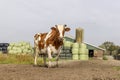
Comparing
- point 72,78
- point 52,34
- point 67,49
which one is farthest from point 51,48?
point 67,49

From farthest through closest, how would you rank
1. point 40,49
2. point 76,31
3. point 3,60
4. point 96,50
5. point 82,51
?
point 96,50
point 76,31
point 82,51
point 3,60
point 40,49

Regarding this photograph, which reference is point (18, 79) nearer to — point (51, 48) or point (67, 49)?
point (51, 48)

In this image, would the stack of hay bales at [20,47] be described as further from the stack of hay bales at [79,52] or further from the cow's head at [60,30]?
the cow's head at [60,30]

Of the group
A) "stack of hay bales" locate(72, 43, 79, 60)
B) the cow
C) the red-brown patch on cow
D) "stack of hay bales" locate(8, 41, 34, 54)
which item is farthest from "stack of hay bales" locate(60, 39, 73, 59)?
the red-brown patch on cow

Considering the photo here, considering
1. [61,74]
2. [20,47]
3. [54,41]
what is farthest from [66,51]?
[61,74]

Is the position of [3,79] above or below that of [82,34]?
below

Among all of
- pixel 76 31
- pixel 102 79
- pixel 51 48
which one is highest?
pixel 76 31

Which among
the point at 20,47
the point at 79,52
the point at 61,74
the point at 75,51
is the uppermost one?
the point at 20,47

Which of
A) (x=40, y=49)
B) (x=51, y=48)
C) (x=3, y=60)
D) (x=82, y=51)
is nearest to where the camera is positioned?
(x=51, y=48)

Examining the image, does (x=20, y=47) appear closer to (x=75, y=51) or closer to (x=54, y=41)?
(x=75, y=51)

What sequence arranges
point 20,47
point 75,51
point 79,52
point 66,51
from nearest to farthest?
point 79,52 → point 75,51 → point 66,51 → point 20,47

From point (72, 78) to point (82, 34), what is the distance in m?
32.3

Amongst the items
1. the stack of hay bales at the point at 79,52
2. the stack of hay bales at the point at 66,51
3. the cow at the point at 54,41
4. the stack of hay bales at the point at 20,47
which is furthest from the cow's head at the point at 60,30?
the stack of hay bales at the point at 20,47

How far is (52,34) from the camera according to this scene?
1914 cm
